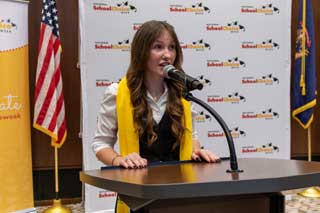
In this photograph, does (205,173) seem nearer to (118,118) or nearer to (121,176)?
(121,176)

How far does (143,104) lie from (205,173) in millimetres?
514

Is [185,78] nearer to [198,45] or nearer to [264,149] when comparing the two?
[198,45]

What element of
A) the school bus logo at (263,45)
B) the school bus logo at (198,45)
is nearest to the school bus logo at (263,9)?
the school bus logo at (263,45)

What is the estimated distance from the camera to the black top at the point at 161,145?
5.29 ft

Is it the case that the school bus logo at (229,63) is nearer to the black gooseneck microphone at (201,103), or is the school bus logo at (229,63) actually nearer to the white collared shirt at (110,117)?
the white collared shirt at (110,117)

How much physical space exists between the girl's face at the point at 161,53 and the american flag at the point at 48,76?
6.96 ft

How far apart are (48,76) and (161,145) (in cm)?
220

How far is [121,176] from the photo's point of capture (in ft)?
3.82

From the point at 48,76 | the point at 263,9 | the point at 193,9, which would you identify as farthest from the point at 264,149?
the point at 48,76

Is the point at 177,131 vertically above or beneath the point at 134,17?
beneath

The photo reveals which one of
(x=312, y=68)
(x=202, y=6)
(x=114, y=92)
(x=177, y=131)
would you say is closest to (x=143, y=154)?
(x=177, y=131)

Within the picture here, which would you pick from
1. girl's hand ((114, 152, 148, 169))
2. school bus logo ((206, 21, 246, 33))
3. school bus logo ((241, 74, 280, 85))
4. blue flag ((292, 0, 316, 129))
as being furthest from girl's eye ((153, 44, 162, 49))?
blue flag ((292, 0, 316, 129))

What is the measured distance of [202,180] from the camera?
105 centimetres

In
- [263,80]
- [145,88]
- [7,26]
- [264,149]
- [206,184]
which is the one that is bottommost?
[264,149]
